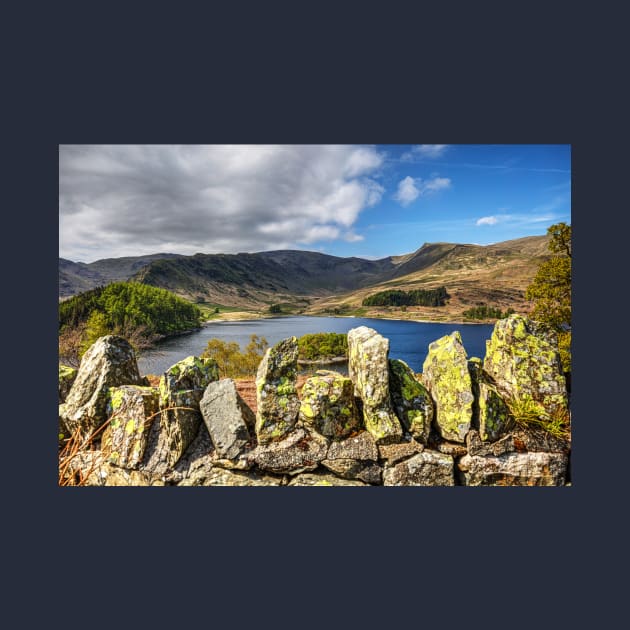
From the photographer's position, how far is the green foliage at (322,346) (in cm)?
600

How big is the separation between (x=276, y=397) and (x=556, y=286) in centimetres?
471

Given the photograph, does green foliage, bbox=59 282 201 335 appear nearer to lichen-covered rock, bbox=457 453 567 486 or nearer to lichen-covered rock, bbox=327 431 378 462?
lichen-covered rock, bbox=327 431 378 462

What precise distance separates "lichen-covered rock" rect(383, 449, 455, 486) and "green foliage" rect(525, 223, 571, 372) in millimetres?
2949

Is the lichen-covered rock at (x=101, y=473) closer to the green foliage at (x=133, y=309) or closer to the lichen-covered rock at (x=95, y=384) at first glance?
the lichen-covered rock at (x=95, y=384)

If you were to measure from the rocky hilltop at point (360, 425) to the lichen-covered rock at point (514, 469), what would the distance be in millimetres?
12

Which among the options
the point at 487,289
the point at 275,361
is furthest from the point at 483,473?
the point at 487,289

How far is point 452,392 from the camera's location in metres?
3.00

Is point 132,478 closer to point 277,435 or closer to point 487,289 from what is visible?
point 277,435

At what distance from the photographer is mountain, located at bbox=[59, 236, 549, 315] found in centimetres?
631

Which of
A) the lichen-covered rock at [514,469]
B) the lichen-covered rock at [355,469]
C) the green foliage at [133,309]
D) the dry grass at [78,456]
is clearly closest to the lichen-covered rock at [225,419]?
the lichen-covered rock at [355,469]

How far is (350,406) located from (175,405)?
1948 millimetres

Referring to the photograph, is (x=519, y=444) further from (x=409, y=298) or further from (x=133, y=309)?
(x=133, y=309)

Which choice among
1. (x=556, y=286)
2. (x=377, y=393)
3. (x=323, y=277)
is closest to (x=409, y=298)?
(x=556, y=286)

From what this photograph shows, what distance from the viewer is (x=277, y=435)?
3.06 meters
